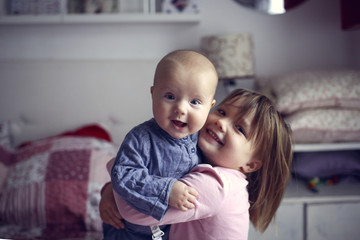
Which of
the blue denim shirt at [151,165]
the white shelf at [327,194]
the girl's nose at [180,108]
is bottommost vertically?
the white shelf at [327,194]

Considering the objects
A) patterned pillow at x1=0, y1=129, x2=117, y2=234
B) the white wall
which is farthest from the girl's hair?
the white wall

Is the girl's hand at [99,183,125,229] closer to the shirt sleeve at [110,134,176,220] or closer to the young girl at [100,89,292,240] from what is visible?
the young girl at [100,89,292,240]

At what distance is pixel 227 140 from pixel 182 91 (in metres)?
0.14

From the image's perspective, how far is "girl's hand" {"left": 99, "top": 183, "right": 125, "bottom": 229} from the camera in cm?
58

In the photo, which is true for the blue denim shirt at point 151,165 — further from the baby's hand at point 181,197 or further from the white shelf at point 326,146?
the white shelf at point 326,146

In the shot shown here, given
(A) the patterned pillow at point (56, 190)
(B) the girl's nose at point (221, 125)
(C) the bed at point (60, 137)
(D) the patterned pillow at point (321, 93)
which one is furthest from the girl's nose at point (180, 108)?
(D) the patterned pillow at point (321, 93)

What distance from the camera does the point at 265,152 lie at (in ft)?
1.94

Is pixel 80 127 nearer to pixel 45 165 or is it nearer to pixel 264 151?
pixel 45 165

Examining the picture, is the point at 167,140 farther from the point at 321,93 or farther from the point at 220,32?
the point at 220,32

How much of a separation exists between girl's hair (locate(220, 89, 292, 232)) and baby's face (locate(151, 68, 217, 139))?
4.8 inches

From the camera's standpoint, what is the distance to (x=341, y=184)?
4.32 feet

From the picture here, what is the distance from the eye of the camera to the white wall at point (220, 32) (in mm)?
1413

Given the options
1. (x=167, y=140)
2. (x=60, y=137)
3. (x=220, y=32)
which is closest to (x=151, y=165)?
(x=167, y=140)

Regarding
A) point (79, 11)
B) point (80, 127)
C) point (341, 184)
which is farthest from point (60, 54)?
point (341, 184)
